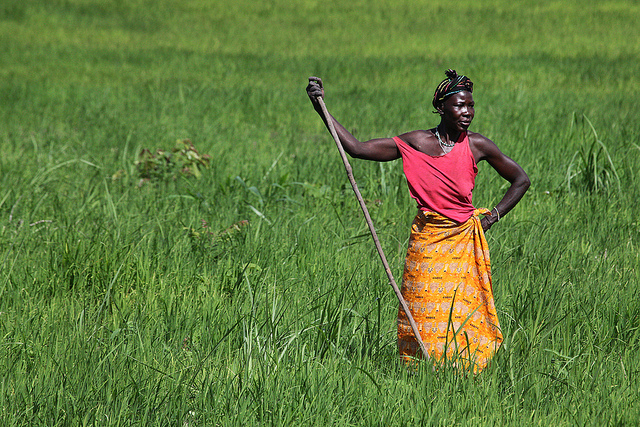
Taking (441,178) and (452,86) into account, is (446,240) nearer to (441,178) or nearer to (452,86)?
(441,178)

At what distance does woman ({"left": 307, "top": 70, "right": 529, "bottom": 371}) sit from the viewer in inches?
93.9

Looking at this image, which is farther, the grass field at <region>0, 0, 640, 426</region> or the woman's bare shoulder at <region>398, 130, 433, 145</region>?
the woman's bare shoulder at <region>398, 130, 433, 145</region>

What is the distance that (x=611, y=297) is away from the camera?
114 inches

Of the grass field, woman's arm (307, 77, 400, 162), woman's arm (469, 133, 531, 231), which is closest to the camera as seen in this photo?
the grass field

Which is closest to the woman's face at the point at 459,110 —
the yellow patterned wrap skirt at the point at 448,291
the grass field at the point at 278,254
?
the yellow patterned wrap skirt at the point at 448,291

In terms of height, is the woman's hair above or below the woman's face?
above

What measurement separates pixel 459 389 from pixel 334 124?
1042mm

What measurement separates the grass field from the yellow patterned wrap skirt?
0.10m

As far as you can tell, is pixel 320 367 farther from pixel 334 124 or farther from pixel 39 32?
pixel 39 32

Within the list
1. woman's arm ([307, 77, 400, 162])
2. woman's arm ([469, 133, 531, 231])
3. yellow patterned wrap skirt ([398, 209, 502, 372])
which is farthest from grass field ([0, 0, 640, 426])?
woman's arm ([307, 77, 400, 162])

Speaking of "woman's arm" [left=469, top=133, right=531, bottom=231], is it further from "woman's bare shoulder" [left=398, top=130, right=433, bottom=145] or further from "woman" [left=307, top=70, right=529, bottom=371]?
"woman's bare shoulder" [left=398, top=130, right=433, bottom=145]

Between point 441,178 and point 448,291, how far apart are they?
1.40 feet

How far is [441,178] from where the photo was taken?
7.82ft

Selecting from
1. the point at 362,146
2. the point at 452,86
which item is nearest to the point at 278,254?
the point at 362,146
